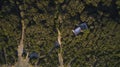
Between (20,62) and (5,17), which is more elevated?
(5,17)

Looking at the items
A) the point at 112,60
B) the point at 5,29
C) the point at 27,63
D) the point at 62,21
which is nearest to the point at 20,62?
the point at 27,63

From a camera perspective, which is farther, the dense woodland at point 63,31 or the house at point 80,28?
the house at point 80,28

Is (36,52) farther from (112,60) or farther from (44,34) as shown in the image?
(112,60)

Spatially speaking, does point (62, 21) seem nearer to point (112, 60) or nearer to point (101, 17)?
point (101, 17)

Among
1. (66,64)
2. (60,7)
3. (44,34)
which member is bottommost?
(66,64)

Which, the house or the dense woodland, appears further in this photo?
the house

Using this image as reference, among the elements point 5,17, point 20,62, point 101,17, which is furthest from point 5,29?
point 101,17
